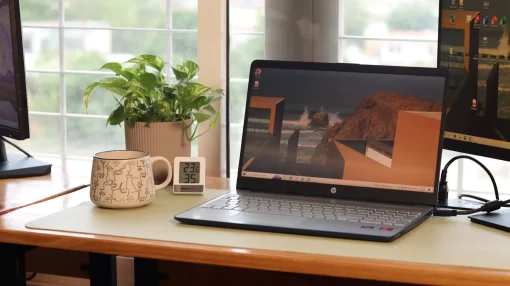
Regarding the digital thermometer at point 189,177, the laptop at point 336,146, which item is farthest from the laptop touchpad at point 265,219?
the digital thermometer at point 189,177

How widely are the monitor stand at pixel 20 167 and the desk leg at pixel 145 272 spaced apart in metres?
0.41

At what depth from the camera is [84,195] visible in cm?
191

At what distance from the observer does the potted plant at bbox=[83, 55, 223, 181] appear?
6.59ft

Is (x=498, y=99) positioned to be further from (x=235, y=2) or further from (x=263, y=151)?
(x=235, y=2)

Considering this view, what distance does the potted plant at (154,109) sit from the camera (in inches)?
79.1

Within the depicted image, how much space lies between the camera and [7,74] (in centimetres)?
217

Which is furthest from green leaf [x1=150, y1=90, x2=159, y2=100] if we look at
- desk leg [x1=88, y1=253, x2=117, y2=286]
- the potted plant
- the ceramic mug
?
desk leg [x1=88, y1=253, x2=117, y2=286]

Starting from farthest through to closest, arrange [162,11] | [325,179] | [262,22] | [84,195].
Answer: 1. [162,11]
2. [262,22]
3. [84,195]
4. [325,179]

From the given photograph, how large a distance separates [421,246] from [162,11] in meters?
1.67

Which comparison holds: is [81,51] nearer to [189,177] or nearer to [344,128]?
[189,177]

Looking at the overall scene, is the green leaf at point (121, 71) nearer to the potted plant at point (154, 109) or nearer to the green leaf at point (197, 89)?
the potted plant at point (154, 109)

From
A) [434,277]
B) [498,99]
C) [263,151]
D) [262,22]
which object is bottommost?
[434,277]

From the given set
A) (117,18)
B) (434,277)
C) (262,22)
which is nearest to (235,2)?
(262,22)

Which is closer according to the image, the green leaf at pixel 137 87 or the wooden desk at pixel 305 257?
the wooden desk at pixel 305 257
